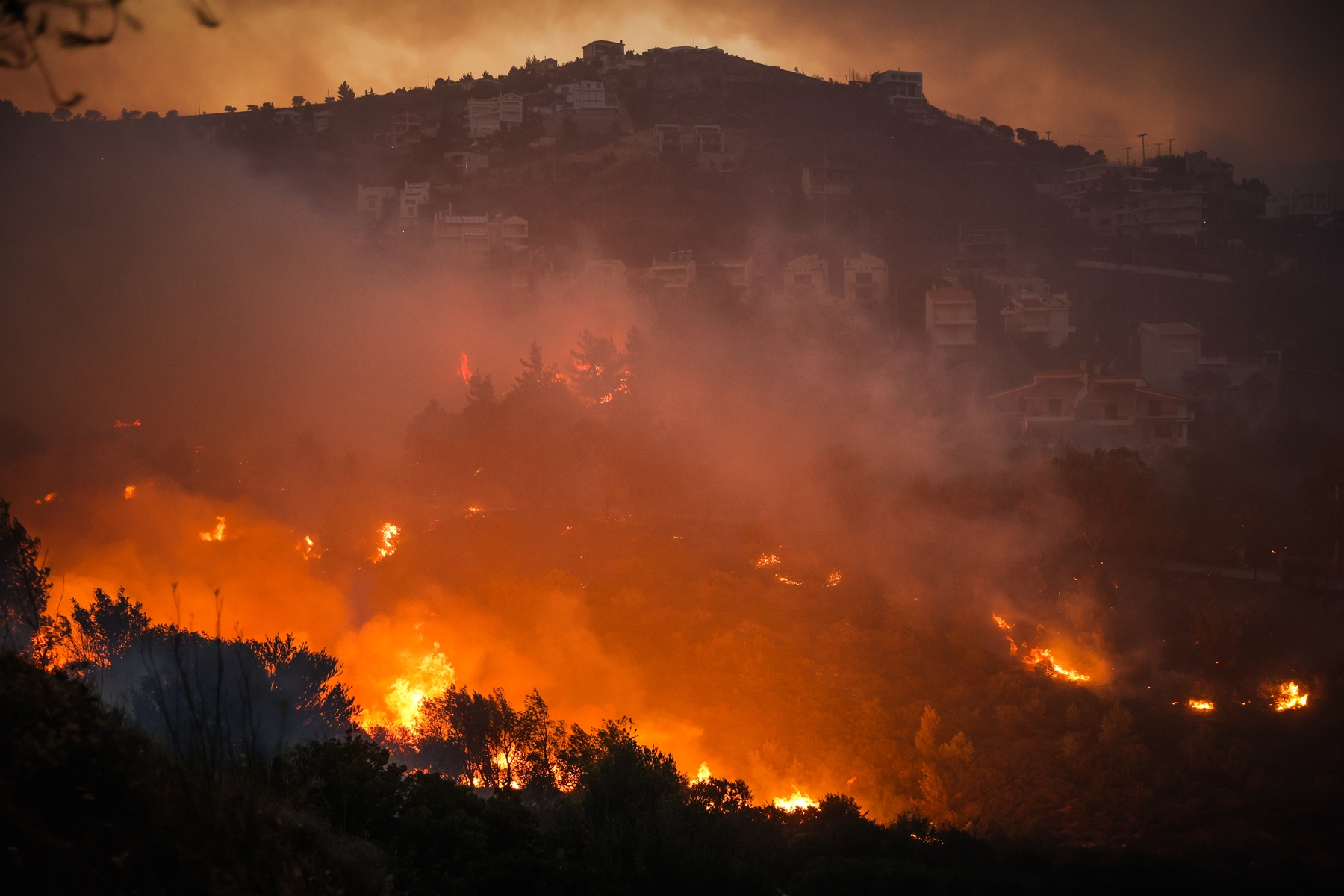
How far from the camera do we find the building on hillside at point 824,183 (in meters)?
71.2

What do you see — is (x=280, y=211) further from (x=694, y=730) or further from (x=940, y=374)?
(x=694, y=730)

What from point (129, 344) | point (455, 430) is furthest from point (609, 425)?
point (129, 344)

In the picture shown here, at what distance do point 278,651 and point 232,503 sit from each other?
18928mm

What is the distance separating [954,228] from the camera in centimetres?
6706

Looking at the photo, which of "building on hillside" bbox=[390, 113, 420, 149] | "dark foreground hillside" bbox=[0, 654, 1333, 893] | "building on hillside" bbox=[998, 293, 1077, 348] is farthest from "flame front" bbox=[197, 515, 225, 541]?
"building on hillside" bbox=[390, 113, 420, 149]

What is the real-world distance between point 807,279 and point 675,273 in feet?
30.9

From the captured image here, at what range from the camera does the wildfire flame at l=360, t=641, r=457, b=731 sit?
989 inches

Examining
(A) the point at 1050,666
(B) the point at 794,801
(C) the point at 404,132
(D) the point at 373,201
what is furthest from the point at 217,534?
(C) the point at 404,132

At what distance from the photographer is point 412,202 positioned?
73.6 meters

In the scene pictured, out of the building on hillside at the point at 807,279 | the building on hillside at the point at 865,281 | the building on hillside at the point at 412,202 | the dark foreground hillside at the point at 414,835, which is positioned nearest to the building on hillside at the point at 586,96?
the building on hillside at the point at 412,202

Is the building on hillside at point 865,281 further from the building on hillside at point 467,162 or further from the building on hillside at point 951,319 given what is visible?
the building on hillside at point 467,162

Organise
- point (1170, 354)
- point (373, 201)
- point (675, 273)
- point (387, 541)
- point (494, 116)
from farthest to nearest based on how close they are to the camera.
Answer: point (494, 116) → point (373, 201) → point (675, 273) → point (1170, 354) → point (387, 541)

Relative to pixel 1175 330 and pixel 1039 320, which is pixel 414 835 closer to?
pixel 1039 320

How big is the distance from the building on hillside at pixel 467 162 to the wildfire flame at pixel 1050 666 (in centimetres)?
6947
